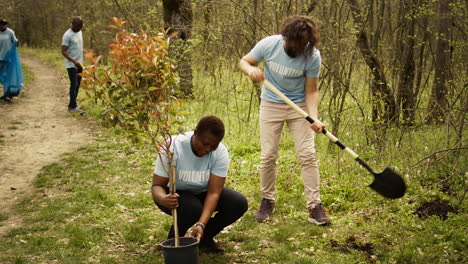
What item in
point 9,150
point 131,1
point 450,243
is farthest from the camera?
point 131,1

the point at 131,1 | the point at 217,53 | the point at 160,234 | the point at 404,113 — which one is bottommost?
the point at 160,234

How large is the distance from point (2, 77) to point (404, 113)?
9.03 meters

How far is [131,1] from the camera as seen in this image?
13.0 metres

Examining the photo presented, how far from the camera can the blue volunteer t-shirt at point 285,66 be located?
4.61 meters

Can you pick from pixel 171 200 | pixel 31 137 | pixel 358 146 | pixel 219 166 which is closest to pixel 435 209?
pixel 358 146

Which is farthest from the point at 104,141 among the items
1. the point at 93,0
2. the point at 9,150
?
the point at 93,0

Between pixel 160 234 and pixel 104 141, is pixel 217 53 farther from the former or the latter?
pixel 160 234

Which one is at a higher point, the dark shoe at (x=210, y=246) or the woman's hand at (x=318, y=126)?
the woman's hand at (x=318, y=126)

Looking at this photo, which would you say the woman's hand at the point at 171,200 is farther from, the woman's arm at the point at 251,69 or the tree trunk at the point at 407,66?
the tree trunk at the point at 407,66

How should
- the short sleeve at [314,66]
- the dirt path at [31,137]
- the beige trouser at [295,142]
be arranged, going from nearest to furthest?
the short sleeve at [314,66], the beige trouser at [295,142], the dirt path at [31,137]

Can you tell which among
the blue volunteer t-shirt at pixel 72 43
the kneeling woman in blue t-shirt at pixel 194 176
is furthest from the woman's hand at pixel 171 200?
the blue volunteer t-shirt at pixel 72 43

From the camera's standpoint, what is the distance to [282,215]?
523 centimetres

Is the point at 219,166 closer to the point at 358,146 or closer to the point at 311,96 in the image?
the point at 311,96

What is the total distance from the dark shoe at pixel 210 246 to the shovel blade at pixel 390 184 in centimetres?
141
